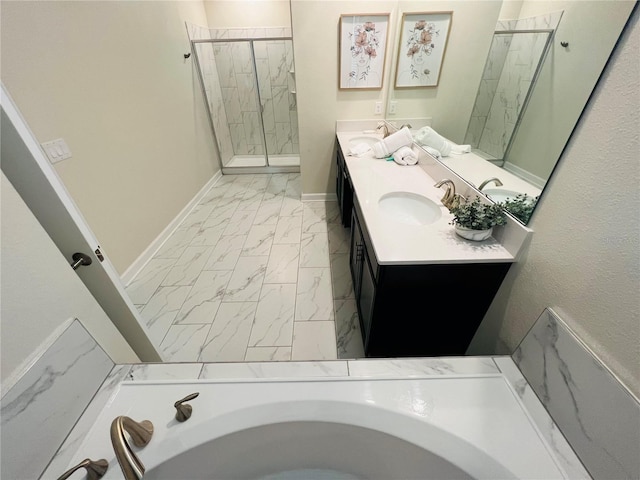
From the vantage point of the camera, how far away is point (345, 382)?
83 cm

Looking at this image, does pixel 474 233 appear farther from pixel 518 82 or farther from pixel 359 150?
pixel 359 150

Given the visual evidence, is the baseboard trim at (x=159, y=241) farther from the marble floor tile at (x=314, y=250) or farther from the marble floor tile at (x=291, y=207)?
the marble floor tile at (x=314, y=250)

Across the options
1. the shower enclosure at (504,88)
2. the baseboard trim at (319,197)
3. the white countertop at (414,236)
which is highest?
the shower enclosure at (504,88)

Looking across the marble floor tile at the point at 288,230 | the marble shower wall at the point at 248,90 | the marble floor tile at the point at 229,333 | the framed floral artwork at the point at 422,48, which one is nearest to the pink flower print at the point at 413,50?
the framed floral artwork at the point at 422,48

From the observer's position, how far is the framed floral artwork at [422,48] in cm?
181

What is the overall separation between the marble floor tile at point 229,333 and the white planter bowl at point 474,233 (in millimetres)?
1406

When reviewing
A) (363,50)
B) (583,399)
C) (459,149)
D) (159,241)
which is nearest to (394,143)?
(459,149)

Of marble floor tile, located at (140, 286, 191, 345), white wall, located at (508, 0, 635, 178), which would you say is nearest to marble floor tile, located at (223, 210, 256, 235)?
marble floor tile, located at (140, 286, 191, 345)

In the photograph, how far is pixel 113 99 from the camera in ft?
6.29

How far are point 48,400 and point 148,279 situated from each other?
65.6 inches

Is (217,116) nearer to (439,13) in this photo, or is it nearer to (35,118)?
(35,118)

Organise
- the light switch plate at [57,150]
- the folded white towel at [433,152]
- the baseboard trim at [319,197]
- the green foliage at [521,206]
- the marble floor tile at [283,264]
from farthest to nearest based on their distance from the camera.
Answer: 1. the baseboard trim at [319,197]
2. the marble floor tile at [283,264]
3. the folded white towel at [433,152]
4. the light switch plate at [57,150]
5. the green foliage at [521,206]

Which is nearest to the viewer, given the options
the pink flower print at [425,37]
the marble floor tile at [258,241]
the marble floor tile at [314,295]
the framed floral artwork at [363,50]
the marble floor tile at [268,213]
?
the marble floor tile at [314,295]

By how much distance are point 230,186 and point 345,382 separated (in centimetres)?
350
